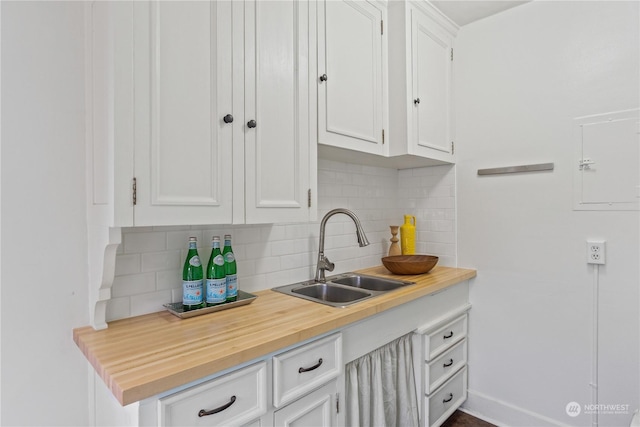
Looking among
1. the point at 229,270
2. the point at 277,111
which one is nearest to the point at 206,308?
the point at 229,270

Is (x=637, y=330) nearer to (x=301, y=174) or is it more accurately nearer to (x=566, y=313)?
(x=566, y=313)

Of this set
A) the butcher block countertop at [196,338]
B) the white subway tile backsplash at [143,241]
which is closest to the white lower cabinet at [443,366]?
the butcher block countertop at [196,338]

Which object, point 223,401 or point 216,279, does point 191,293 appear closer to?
point 216,279

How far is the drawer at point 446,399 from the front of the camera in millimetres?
1902

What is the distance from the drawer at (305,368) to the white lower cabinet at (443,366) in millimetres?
629

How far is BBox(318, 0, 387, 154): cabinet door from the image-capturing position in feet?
5.42

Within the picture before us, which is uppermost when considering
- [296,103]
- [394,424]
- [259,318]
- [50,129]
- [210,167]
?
[296,103]

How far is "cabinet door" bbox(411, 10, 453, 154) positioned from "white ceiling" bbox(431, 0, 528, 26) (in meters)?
0.11

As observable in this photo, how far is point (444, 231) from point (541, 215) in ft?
1.92

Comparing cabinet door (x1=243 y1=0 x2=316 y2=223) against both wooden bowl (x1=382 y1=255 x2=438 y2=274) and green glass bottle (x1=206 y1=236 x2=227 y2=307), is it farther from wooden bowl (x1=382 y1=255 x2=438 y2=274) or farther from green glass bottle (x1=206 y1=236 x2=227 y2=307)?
wooden bowl (x1=382 y1=255 x2=438 y2=274)

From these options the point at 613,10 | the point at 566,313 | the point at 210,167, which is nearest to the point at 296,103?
the point at 210,167

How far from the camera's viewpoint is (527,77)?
6.78 feet

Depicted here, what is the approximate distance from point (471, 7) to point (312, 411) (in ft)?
7.68

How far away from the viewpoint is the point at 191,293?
1.34 meters
